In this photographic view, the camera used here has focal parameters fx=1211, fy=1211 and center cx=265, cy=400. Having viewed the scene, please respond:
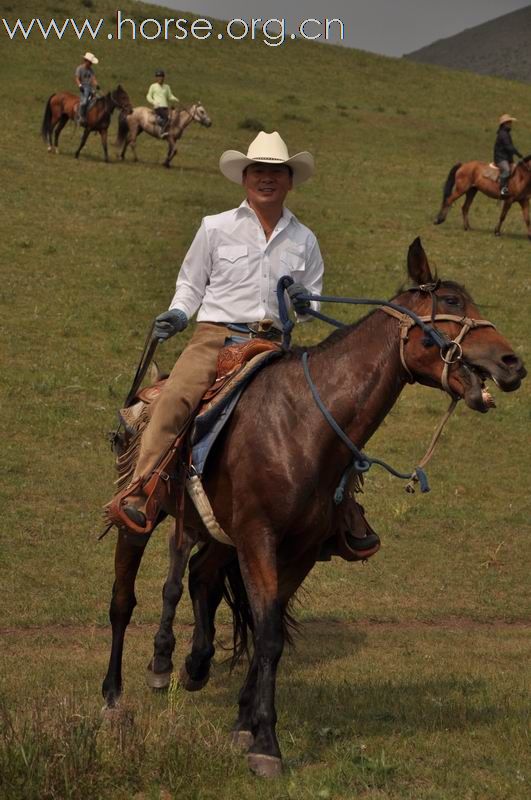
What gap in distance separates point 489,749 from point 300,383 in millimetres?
2500

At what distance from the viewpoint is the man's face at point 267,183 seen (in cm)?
812

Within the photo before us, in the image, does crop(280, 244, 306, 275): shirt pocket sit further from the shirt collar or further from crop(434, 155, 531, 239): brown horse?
crop(434, 155, 531, 239): brown horse

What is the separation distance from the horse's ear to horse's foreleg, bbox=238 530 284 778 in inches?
71.7

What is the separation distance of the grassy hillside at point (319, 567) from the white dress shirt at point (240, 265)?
2.62 meters

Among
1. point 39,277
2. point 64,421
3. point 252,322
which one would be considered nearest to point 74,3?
point 39,277

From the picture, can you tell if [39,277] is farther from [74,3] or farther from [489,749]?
[74,3]

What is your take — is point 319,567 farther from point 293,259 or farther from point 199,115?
point 199,115

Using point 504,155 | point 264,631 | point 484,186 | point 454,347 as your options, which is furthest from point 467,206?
point 264,631

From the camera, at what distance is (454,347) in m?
7.05

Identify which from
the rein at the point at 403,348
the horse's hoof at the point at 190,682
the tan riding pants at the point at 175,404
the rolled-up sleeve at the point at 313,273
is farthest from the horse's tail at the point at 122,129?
the rein at the point at 403,348

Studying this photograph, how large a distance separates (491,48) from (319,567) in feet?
260

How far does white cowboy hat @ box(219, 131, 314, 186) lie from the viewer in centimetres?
809

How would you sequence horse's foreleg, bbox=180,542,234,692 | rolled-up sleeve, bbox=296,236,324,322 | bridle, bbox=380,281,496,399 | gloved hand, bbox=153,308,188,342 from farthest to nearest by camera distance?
horse's foreleg, bbox=180,542,234,692 < rolled-up sleeve, bbox=296,236,324,322 < gloved hand, bbox=153,308,188,342 < bridle, bbox=380,281,496,399

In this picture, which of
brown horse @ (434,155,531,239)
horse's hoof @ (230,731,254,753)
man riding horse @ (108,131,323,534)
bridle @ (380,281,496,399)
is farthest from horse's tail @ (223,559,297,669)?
brown horse @ (434,155,531,239)
